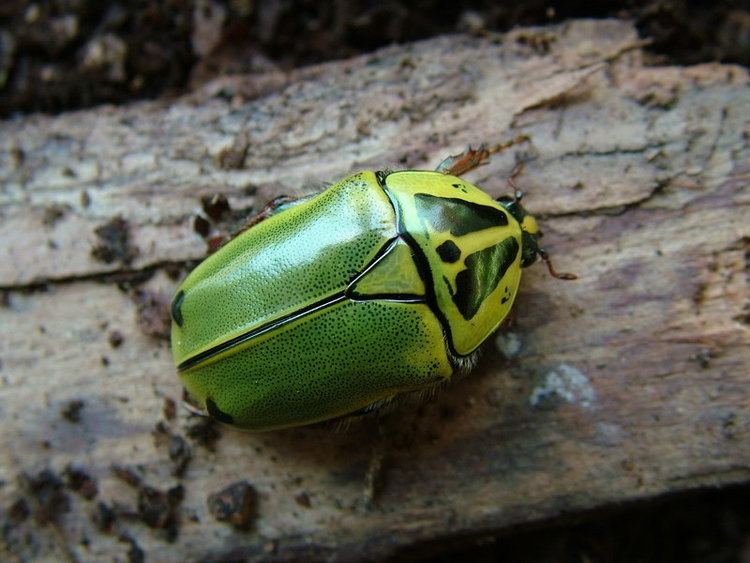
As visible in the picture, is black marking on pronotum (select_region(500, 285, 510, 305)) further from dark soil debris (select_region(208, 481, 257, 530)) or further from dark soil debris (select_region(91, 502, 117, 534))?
dark soil debris (select_region(91, 502, 117, 534))

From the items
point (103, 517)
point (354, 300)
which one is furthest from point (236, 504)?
point (354, 300)

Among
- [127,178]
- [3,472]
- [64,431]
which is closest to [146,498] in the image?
[64,431]

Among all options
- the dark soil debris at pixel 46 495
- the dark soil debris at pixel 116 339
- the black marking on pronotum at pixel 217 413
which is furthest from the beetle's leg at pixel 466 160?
the dark soil debris at pixel 46 495

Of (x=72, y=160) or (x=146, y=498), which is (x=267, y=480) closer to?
(x=146, y=498)

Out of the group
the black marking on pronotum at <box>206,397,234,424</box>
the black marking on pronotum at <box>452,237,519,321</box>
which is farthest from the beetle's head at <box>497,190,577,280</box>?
the black marking on pronotum at <box>206,397,234,424</box>

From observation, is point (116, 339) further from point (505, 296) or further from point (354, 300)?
point (505, 296)
